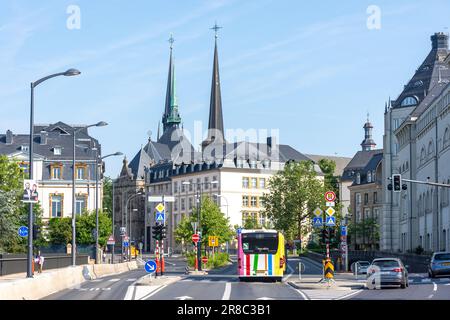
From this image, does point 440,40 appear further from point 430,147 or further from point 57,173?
point 57,173

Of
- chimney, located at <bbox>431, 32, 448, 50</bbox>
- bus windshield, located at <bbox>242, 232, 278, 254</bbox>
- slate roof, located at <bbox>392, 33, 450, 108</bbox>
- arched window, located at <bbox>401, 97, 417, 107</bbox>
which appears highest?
chimney, located at <bbox>431, 32, 448, 50</bbox>

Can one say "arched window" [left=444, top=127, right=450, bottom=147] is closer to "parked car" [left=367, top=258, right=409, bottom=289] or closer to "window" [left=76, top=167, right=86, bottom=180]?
"window" [left=76, top=167, right=86, bottom=180]

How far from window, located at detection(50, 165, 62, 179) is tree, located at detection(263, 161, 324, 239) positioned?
141 ft

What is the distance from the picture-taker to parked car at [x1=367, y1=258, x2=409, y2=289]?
42.8 metres

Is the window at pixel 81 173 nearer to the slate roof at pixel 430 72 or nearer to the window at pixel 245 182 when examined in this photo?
the slate roof at pixel 430 72

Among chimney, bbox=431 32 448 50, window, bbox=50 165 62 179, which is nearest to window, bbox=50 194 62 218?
window, bbox=50 165 62 179

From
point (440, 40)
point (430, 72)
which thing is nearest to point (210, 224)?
point (430, 72)

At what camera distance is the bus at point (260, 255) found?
54.2 m

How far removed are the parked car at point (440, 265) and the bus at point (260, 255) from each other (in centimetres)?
886

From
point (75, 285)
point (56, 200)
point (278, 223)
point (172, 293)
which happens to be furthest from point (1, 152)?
point (172, 293)

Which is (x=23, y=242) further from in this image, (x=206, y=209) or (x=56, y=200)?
(x=206, y=209)

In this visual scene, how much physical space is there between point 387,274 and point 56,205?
8800 cm

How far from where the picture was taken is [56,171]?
5002 inches
